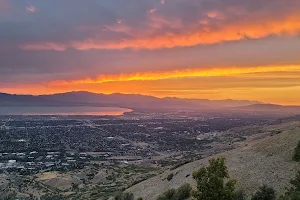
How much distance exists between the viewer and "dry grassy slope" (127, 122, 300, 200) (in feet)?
88.1

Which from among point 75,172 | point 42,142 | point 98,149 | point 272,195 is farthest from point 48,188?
point 42,142

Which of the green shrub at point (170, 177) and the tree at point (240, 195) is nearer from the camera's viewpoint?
the tree at point (240, 195)

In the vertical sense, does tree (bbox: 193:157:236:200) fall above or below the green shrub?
above

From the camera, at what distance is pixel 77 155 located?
5226 inches

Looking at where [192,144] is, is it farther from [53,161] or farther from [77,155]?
[53,161]

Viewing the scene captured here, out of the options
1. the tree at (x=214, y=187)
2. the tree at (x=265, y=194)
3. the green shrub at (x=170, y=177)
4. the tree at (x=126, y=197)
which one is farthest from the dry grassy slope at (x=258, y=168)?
the tree at (x=214, y=187)

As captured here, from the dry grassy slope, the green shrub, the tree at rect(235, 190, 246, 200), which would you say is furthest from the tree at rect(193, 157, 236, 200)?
the green shrub

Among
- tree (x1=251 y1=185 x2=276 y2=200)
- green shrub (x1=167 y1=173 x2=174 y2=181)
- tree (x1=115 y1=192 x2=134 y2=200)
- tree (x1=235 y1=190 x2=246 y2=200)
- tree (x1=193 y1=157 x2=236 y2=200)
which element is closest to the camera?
tree (x1=193 y1=157 x2=236 y2=200)

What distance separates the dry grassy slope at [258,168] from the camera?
26.9 m

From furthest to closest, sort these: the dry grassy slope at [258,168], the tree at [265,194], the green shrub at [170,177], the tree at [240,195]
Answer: the green shrub at [170,177] → the dry grassy slope at [258,168] → the tree at [240,195] → the tree at [265,194]

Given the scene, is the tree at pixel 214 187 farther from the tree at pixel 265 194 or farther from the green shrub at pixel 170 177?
the green shrub at pixel 170 177

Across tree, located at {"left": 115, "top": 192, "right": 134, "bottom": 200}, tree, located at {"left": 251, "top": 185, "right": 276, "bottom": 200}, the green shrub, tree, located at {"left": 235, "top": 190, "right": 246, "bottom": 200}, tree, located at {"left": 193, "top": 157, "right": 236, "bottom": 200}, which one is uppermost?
tree, located at {"left": 193, "top": 157, "right": 236, "bottom": 200}

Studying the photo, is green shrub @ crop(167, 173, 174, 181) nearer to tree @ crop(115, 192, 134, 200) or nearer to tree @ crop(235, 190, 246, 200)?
tree @ crop(115, 192, 134, 200)

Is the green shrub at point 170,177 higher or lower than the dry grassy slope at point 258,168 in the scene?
lower
